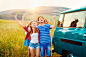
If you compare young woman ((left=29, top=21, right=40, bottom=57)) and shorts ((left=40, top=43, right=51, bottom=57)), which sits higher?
young woman ((left=29, top=21, right=40, bottom=57))

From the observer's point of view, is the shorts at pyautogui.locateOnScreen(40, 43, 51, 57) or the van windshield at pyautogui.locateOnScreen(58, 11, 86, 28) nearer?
the van windshield at pyautogui.locateOnScreen(58, 11, 86, 28)

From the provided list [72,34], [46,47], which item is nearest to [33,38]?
[46,47]

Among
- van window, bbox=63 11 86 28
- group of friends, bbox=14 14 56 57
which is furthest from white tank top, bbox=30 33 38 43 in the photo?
van window, bbox=63 11 86 28

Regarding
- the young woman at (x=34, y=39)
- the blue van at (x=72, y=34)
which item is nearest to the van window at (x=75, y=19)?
the blue van at (x=72, y=34)

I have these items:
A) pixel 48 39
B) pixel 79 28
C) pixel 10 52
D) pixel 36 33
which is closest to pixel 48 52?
pixel 48 39

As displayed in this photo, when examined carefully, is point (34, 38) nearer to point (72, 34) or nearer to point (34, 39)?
point (34, 39)

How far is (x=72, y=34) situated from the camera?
3146 mm

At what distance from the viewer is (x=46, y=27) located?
3.23m

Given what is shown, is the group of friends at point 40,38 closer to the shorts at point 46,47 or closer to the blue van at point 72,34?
the shorts at point 46,47

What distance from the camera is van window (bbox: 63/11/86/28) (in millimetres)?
2910

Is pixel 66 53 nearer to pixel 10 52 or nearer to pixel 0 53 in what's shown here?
pixel 10 52

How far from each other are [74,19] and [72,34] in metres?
0.50

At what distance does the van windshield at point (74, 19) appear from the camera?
2.91 metres

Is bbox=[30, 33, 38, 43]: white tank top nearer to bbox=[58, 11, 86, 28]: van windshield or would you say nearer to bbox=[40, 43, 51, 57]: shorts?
bbox=[40, 43, 51, 57]: shorts
